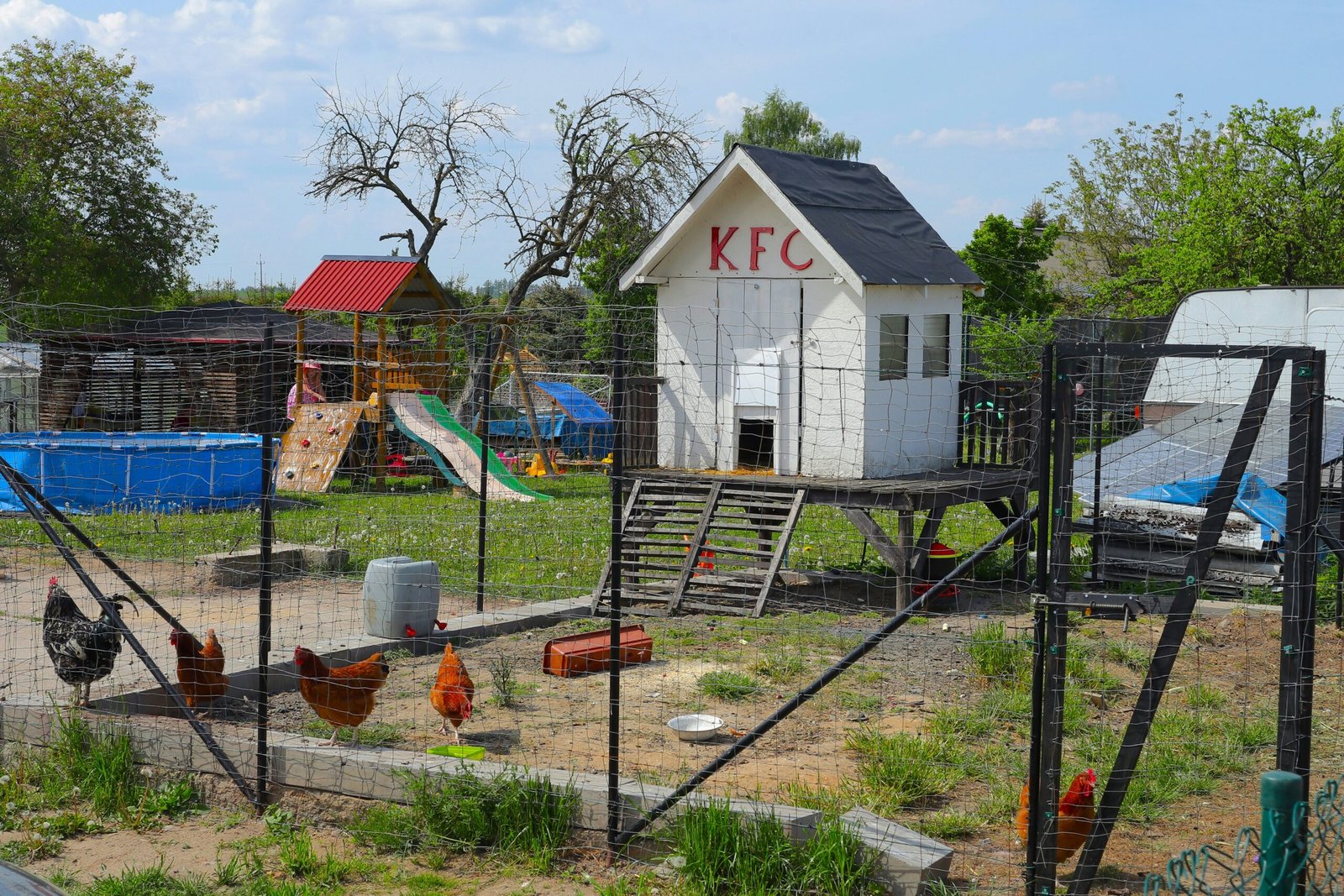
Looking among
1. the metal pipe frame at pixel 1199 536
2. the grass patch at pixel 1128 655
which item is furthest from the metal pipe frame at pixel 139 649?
the grass patch at pixel 1128 655

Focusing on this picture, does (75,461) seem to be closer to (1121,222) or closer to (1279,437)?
(1279,437)

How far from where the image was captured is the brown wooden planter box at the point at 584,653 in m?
8.77

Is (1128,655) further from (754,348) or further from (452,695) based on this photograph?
(754,348)

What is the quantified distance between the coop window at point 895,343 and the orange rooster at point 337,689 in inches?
306

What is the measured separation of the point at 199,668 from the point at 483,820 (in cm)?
250

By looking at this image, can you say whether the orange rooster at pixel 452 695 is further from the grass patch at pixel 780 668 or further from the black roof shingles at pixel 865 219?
the black roof shingles at pixel 865 219

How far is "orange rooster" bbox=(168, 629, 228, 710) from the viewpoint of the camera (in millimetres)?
7055

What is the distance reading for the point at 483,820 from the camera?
18.4ft

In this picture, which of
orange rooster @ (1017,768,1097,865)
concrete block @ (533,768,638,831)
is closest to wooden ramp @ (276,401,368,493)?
concrete block @ (533,768,638,831)

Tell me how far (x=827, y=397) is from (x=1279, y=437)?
180 inches

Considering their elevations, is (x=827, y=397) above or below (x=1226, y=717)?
above

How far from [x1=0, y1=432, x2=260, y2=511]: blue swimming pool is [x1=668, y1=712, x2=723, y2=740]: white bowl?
10766 mm

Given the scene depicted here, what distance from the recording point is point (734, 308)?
45.8 feet

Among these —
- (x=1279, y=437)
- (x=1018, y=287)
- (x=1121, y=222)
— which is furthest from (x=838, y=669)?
(x=1121, y=222)
